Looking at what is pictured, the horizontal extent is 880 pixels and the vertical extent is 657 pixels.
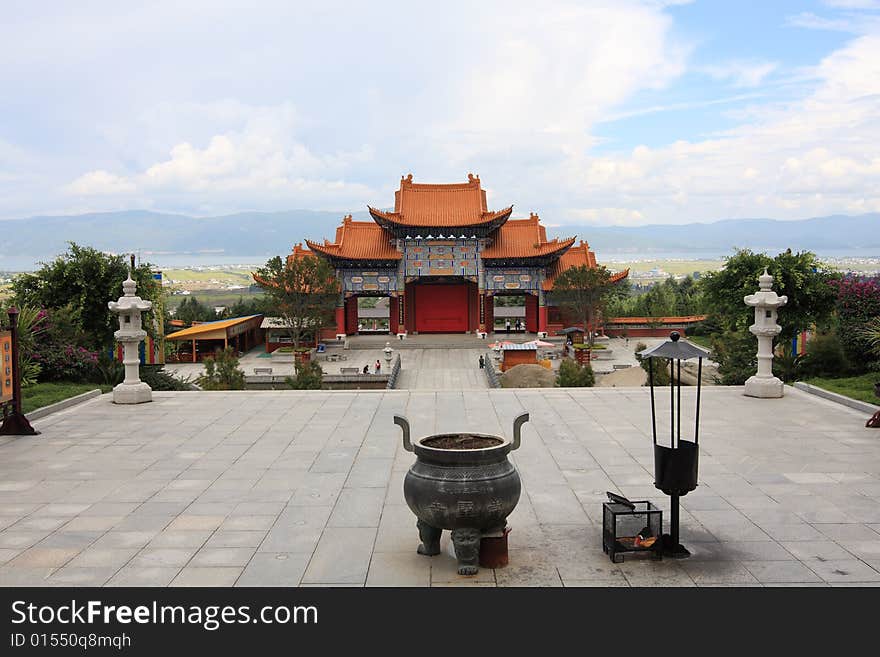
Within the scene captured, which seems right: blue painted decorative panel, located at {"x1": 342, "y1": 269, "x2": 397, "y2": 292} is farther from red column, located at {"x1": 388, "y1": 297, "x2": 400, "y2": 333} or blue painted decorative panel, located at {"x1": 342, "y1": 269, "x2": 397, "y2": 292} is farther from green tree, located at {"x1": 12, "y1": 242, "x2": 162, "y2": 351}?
green tree, located at {"x1": 12, "y1": 242, "x2": 162, "y2": 351}

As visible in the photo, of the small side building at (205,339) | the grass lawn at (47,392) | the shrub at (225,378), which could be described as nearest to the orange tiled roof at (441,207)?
the small side building at (205,339)

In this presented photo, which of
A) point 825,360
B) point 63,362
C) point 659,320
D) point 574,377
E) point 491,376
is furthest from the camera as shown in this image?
point 659,320

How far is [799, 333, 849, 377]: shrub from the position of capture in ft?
55.4

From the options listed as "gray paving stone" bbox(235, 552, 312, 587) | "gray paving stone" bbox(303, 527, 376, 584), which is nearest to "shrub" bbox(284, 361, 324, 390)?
"gray paving stone" bbox(303, 527, 376, 584)

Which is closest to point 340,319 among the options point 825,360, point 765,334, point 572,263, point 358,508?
point 572,263

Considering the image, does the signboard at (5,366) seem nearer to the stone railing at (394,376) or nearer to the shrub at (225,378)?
the shrub at (225,378)

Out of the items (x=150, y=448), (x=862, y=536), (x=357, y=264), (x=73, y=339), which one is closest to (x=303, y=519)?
(x=150, y=448)

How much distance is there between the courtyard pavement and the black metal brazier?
277 mm

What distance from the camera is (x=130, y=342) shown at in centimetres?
1195

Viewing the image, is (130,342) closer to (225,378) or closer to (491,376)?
(225,378)

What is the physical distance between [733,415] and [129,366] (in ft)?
30.0

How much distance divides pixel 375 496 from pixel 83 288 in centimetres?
1500

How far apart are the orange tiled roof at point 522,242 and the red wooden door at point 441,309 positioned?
2551mm

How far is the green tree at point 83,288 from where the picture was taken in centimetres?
1905
